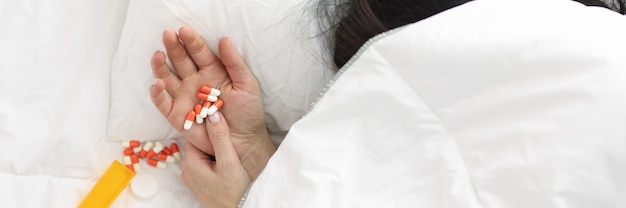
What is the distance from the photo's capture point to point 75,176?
3.28ft

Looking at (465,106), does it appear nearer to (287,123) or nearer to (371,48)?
(371,48)

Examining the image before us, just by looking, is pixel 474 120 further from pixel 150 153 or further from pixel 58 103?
pixel 58 103

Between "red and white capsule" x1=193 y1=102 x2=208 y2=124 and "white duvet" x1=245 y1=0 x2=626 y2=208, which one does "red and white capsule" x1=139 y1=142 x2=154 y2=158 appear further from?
"white duvet" x1=245 y1=0 x2=626 y2=208

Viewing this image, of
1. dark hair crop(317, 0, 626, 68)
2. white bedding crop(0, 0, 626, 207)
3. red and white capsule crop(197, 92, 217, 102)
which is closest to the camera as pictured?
white bedding crop(0, 0, 626, 207)

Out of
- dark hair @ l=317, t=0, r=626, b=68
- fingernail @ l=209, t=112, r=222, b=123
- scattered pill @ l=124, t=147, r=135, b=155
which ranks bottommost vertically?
scattered pill @ l=124, t=147, r=135, b=155

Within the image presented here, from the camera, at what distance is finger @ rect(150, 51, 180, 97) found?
36.5 inches

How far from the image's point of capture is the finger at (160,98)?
0.91 m

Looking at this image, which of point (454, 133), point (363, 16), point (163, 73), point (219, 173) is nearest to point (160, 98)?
point (163, 73)

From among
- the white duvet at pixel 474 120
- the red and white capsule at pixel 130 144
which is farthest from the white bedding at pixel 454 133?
the red and white capsule at pixel 130 144

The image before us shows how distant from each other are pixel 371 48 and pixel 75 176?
0.50m

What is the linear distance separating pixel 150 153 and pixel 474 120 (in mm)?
521

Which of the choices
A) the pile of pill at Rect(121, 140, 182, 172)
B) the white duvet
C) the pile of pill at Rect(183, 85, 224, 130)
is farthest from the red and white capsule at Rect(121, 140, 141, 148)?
the white duvet

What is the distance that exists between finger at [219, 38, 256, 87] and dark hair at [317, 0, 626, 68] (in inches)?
4.9

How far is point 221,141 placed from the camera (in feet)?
3.16
